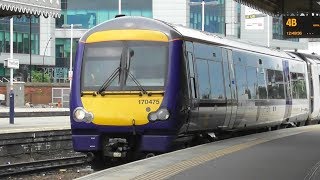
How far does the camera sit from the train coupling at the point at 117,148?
44.0 ft

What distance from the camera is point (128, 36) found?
1379 centimetres

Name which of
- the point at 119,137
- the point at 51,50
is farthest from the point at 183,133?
the point at 51,50

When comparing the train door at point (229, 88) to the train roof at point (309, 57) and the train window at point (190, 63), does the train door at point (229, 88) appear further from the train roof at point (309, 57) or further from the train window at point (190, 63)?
the train roof at point (309, 57)

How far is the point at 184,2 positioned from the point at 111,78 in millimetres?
78098

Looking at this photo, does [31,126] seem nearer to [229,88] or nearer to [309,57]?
[229,88]

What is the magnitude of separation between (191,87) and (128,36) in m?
1.80

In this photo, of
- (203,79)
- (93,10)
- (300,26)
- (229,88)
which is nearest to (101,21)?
(93,10)

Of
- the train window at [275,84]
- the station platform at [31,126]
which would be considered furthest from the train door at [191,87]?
the station platform at [31,126]

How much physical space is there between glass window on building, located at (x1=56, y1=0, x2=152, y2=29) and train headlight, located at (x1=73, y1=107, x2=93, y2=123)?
270ft

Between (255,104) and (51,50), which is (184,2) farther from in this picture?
(255,104)

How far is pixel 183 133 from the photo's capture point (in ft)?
45.6

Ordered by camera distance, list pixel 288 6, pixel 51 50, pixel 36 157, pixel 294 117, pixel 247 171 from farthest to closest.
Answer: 1. pixel 51 50
2. pixel 288 6
3. pixel 294 117
4. pixel 36 157
5. pixel 247 171

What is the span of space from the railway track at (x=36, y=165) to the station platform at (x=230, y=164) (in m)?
4.37

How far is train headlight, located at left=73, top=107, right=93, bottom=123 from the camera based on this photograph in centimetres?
1346
